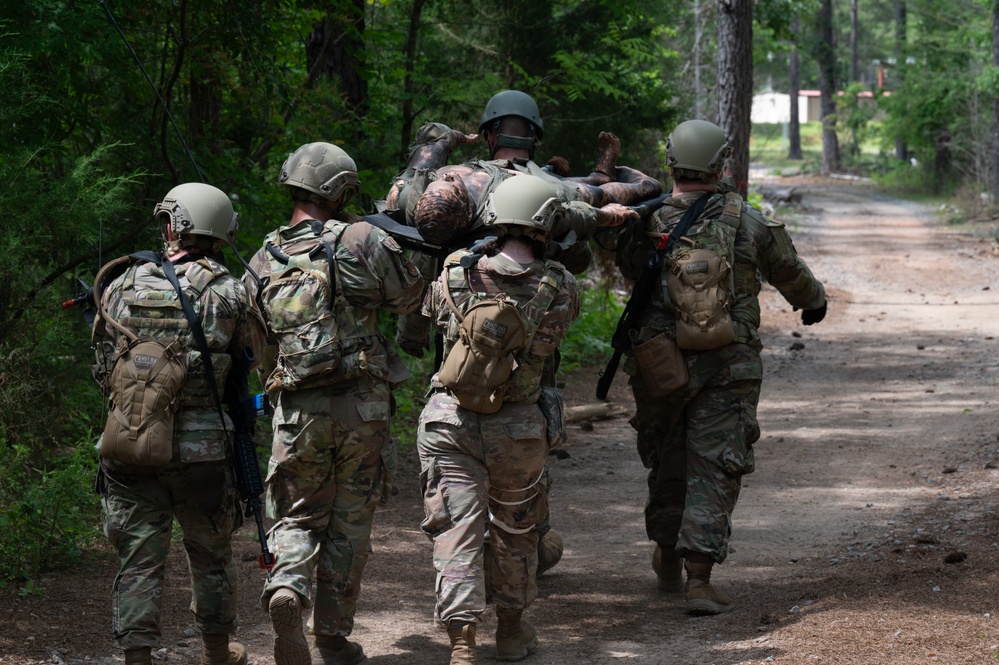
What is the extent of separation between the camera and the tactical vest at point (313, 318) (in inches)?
180

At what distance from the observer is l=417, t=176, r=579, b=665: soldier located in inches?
178

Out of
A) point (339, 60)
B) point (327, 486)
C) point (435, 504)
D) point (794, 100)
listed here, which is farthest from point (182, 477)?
point (794, 100)

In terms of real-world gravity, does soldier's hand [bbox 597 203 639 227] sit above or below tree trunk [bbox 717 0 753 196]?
→ below

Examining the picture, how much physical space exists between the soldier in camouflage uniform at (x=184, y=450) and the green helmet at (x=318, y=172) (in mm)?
348

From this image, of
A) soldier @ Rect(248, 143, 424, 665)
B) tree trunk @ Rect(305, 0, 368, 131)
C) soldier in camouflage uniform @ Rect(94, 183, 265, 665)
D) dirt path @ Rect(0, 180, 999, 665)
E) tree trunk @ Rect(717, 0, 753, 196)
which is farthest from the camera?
tree trunk @ Rect(717, 0, 753, 196)

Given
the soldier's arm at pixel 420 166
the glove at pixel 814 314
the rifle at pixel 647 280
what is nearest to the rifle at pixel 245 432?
the soldier's arm at pixel 420 166

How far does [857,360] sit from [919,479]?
5.02m

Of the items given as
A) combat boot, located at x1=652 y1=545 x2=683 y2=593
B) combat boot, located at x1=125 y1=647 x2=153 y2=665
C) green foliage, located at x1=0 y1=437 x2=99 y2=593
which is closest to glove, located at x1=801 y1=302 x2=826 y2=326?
combat boot, located at x1=652 y1=545 x2=683 y2=593

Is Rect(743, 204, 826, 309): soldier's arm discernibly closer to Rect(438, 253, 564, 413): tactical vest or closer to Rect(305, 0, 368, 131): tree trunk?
Rect(438, 253, 564, 413): tactical vest

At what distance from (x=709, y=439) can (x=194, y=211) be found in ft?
8.82

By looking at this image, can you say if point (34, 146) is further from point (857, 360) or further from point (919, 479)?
point (857, 360)

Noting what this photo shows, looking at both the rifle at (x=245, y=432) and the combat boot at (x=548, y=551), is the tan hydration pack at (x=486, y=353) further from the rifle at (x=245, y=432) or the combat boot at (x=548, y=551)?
the combat boot at (x=548, y=551)

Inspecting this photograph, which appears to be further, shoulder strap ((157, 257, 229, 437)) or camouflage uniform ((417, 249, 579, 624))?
camouflage uniform ((417, 249, 579, 624))

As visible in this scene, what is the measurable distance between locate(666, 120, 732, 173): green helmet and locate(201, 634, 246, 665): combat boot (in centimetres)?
314
